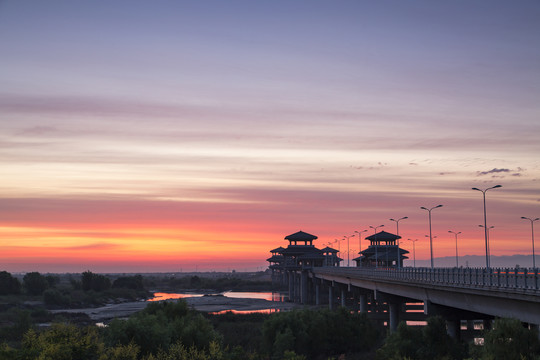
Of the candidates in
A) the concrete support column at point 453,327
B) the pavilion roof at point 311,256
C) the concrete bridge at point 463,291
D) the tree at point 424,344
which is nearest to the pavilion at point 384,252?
the pavilion roof at point 311,256

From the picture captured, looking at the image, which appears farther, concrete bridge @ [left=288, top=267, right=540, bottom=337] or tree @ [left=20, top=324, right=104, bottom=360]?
concrete bridge @ [left=288, top=267, right=540, bottom=337]

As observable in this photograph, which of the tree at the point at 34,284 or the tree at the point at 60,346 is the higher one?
the tree at the point at 34,284

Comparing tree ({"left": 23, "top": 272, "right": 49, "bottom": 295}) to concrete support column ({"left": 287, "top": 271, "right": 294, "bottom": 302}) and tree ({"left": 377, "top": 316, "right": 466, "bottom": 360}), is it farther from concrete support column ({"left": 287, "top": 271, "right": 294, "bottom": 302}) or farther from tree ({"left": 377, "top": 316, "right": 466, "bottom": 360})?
tree ({"left": 377, "top": 316, "right": 466, "bottom": 360})

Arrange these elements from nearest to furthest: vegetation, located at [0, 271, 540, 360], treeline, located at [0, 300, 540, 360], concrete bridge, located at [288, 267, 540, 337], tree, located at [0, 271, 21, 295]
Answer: treeline, located at [0, 300, 540, 360]
vegetation, located at [0, 271, 540, 360]
concrete bridge, located at [288, 267, 540, 337]
tree, located at [0, 271, 21, 295]

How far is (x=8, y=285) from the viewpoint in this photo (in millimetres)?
173875

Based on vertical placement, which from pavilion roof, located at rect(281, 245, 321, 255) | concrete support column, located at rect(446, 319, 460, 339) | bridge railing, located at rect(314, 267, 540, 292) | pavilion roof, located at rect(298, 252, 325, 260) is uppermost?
pavilion roof, located at rect(281, 245, 321, 255)

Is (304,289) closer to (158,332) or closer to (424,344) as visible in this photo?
(424,344)

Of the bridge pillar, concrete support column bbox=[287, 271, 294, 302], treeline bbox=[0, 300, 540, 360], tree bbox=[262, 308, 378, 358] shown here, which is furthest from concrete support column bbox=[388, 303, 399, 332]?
concrete support column bbox=[287, 271, 294, 302]

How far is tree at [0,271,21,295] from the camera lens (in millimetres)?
171125

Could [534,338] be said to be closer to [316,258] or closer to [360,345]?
[360,345]

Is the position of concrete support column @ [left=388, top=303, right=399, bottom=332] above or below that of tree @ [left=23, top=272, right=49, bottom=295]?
below

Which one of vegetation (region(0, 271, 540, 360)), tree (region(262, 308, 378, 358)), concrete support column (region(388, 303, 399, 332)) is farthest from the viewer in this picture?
concrete support column (region(388, 303, 399, 332))

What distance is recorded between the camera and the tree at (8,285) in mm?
171125

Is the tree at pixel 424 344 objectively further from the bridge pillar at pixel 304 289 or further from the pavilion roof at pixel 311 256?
the pavilion roof at pixel 311 256
